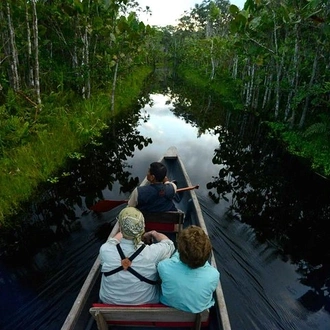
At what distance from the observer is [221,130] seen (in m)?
16.5

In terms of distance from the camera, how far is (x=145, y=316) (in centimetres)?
307

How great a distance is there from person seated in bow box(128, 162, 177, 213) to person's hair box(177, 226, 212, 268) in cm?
201

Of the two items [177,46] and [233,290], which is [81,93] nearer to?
[233,290]

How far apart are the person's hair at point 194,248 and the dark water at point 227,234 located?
2.39 metres

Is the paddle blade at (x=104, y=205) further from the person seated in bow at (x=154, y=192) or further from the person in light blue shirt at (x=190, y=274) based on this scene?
the person in light blue shirt at (x=190, y=274)

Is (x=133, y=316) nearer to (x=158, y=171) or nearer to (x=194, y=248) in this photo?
(x=194, y=248)

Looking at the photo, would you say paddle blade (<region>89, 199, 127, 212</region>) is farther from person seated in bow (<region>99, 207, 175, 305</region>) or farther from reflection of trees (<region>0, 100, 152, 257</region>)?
person seated in bow (<region>99, 207, 175, 305</region>)

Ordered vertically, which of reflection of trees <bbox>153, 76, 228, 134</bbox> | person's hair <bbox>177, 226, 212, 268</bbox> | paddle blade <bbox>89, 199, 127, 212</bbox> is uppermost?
person's hair <bbox>177, 226, 212, 268</bbox>

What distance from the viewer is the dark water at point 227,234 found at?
472 centimetres

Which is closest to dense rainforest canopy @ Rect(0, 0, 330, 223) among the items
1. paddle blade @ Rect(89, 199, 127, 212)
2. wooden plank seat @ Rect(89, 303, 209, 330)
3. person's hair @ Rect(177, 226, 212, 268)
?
paddle blade @ Rect(89, 199, 127, 212)

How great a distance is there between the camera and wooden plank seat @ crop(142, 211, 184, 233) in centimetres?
491

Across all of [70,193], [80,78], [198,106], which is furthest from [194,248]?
[198,106]

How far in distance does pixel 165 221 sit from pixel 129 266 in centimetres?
208

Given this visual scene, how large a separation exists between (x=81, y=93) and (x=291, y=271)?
1328cm
